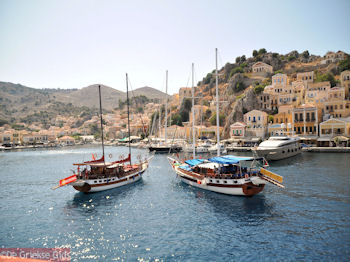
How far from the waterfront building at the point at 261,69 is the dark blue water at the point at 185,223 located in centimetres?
9138

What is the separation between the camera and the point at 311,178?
32969mm

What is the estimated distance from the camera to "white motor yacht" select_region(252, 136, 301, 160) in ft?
166

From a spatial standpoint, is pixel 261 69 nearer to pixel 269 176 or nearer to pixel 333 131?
pixel 333 131

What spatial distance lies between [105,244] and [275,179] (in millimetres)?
17585

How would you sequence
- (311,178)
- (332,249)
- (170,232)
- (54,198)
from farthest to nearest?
1. (311,178)
2. (54,198)
3. (170,232)
4. (332,249)

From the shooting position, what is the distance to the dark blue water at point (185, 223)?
50.9ft

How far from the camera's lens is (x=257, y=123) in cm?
7950

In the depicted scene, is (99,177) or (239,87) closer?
(99,177)

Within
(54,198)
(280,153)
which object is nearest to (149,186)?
(54,198)

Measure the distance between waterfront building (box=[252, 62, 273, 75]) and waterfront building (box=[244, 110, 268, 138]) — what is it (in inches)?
1622

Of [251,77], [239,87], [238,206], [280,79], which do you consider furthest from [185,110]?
[238,206]

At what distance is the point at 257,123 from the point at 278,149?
97.5ft

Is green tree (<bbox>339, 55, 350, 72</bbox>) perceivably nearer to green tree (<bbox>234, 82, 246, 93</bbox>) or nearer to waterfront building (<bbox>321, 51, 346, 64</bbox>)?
waterfront building (<bbox>321, 51, 346, 64</bbox>)

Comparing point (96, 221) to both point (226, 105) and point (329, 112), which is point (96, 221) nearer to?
point (329, 112)
